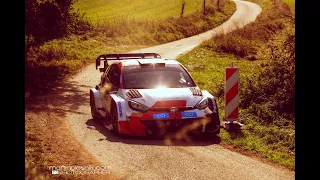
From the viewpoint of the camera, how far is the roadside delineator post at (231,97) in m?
11.6

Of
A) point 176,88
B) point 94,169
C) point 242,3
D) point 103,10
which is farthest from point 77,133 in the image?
point 242,3

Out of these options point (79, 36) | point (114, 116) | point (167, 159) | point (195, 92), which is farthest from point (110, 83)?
point (79, 36)

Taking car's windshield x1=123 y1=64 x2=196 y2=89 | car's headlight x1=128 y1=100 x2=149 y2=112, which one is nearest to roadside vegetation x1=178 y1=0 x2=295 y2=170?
car's windshield x1=123 y1=64 x2=196 y2=89

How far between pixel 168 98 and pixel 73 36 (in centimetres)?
2459

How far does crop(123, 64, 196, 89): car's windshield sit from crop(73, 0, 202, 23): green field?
1169 inches

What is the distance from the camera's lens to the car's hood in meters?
10.7

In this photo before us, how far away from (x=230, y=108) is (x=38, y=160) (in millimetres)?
4596

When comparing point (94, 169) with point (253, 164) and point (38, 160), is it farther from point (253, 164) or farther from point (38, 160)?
point (253, 164)

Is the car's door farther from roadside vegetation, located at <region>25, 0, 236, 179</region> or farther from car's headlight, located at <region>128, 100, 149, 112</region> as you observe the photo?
roadside vegetation, located at <region>25, 0, 236, 179</region>

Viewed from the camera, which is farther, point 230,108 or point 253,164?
point 230,108

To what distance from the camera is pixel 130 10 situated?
46781 millimetres

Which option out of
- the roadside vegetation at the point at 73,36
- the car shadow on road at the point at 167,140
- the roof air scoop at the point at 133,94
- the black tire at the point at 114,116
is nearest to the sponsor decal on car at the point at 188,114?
the car shadow on road at the point at 167,140
